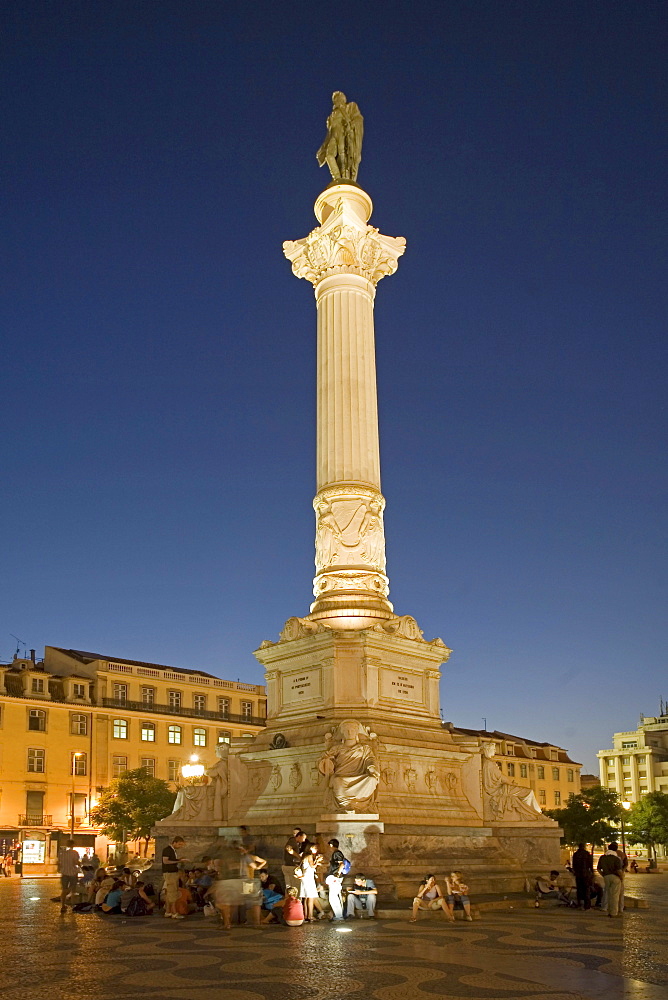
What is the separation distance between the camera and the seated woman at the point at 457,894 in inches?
720

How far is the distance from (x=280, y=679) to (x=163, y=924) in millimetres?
9339

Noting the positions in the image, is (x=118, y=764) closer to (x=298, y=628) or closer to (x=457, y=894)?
(x=298, y=628)

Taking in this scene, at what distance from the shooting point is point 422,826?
2267 centimetres

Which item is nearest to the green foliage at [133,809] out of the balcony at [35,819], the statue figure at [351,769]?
Answer: the balcony at [35,819]

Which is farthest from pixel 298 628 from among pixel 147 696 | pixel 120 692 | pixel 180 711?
pixel 180 711

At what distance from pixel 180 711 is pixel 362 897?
57675mm

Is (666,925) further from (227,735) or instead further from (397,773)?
(227,735)

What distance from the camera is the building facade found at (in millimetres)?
129750

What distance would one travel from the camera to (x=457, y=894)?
1853 cm

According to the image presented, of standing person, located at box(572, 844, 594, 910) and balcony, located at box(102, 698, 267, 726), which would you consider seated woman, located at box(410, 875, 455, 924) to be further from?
balcony, located at box(102, 698, 267, 726)

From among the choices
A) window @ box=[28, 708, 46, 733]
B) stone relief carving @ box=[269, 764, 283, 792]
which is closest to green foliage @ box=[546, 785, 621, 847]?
window @ box=[28, 708, 46, 733]

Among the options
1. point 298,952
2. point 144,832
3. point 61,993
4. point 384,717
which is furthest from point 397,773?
point 144,832

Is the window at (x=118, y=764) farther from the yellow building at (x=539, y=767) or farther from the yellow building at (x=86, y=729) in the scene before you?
the yellow building at (x=539, y=767)

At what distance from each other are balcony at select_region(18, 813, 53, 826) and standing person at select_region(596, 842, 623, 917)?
5028 centimetres
